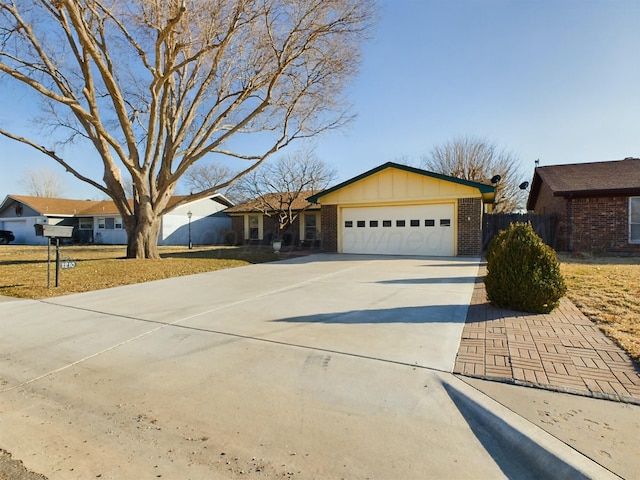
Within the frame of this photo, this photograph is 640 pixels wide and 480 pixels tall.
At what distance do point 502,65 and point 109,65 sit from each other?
14.3m

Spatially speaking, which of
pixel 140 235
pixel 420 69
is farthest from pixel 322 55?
pixel 140 235

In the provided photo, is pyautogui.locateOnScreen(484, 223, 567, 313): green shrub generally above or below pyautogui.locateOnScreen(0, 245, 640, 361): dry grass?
above

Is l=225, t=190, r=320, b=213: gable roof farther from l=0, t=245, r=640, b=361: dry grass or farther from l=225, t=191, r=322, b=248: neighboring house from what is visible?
l=0, t=245, r=640, b=361: dry grass

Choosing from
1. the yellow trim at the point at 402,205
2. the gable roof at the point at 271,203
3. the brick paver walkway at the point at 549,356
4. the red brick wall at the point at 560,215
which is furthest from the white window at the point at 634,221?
the gable roof at the point at 271,203

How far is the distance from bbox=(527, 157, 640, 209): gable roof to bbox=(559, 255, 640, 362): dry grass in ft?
17.7

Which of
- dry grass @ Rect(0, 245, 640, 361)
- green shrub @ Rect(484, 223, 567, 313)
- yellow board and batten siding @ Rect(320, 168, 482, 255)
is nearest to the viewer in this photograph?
dry grass @ Rect(0, 245, 640, 361)

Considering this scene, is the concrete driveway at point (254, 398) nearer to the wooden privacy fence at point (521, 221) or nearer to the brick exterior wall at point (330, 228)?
the wooden privacy fence at point (521, 221)

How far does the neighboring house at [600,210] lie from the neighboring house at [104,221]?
22302mm

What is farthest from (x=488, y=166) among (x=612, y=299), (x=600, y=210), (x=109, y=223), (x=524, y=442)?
(x=109, y=223)

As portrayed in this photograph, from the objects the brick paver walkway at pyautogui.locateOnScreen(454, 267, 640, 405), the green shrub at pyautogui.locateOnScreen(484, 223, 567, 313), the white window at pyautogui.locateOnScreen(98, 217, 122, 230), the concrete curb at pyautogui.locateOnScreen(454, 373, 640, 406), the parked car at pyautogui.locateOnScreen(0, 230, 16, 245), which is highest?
the white window at pyautogui.locateOnScreen(98, 217, 122, 230)

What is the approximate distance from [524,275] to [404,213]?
34.9 feet

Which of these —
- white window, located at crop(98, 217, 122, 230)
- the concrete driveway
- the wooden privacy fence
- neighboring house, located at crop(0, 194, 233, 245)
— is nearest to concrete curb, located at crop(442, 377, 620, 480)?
the concrete driveway

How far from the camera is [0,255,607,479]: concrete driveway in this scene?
217cm

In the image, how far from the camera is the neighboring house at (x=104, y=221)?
2688cm
